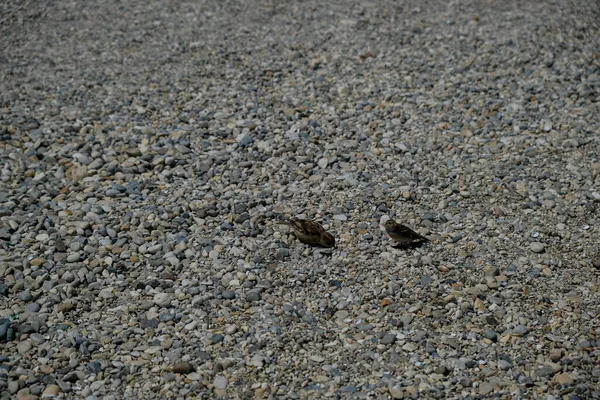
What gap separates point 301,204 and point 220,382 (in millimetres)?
2110

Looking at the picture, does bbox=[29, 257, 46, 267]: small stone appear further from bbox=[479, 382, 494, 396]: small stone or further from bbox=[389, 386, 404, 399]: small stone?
bbox=[479, 382, 494, 396]: small stone

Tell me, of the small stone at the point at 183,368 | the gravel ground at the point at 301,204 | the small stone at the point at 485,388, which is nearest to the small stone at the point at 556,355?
the gravel ground at the point at 301,204

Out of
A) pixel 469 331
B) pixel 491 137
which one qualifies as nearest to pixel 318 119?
pixel 491 137

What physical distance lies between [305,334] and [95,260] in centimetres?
189

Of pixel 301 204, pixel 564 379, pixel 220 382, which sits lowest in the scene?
pixel 564 379

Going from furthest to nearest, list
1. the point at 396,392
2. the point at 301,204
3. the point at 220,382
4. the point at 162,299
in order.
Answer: the point at 301,204 → the point at 162,299 → the point at 220,382 → the point at 396,392

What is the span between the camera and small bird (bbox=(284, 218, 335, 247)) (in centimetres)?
556

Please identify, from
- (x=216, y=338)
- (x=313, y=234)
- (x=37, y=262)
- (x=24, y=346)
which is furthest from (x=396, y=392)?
(x=37, y=262)

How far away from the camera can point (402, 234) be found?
553 cm

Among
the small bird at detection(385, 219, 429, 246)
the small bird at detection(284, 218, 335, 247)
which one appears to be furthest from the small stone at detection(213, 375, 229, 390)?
the small bird at detection(385, 219, 429, 246)

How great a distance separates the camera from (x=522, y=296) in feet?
16.6

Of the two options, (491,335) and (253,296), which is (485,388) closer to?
(491,335)

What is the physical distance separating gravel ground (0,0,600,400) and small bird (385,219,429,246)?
88 millimetres

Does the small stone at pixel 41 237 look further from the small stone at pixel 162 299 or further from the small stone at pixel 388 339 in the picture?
the small stone at pixel 388 339
